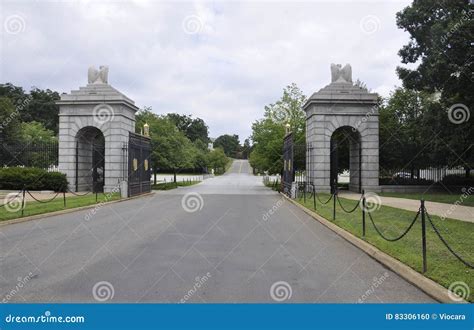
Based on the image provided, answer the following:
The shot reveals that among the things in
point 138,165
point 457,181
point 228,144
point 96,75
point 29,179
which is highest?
point 228,144

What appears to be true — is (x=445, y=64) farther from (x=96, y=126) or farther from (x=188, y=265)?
(x=96, y=126)

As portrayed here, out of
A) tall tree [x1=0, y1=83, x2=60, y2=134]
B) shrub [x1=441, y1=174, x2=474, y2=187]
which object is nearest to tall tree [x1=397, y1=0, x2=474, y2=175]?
shrub [x1=441, y1=174, x2=474, y2=187]

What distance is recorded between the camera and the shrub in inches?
1094

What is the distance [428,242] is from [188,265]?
541 centimetres

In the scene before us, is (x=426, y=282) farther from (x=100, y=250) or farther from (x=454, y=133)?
(x=454, y=133)

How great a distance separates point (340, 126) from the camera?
25766mm

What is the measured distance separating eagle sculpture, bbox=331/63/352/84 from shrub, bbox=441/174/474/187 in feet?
32.6

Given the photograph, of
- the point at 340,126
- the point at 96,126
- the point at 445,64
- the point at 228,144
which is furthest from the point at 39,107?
the point at 228,144

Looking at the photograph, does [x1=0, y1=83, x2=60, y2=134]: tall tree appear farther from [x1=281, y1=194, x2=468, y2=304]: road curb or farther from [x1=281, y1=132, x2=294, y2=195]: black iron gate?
[x1=281, y1=194, x2=468, y2=304]: road curb

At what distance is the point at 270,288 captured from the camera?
19.1 ft

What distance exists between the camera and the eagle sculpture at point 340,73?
1048 inches

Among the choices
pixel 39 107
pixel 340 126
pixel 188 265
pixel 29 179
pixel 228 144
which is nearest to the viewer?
pixel 188 265

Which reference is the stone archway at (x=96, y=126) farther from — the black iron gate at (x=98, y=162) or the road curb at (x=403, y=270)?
the road curb at (x=403, y=270)

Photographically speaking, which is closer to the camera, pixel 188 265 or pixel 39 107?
pixel 188 265
